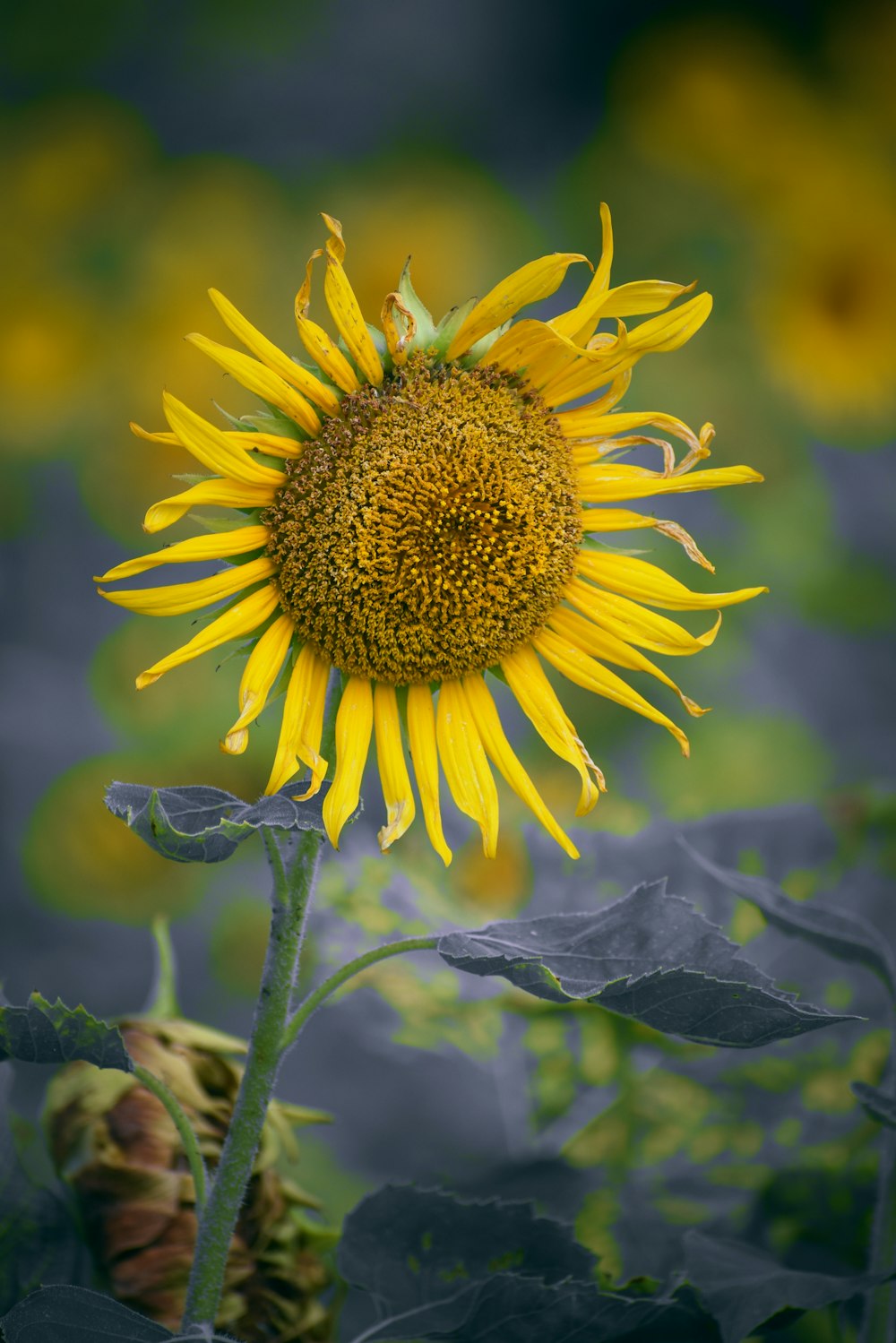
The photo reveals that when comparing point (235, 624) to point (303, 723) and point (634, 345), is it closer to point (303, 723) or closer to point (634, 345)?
point (303, 723)

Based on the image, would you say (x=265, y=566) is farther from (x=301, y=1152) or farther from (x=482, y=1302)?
(x=301, y=1152)

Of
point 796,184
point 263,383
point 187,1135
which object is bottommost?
point 187,1135

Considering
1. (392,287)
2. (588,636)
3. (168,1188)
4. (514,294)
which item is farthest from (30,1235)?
(392,287)

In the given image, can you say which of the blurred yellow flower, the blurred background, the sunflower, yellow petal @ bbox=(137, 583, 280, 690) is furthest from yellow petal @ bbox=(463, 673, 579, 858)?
the blurred yellow flower

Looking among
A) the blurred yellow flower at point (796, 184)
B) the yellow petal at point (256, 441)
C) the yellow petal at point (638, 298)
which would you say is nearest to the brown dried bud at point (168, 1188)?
the yellow petal at point (256, 441)

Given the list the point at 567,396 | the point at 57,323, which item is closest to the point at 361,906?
the point at 567,396

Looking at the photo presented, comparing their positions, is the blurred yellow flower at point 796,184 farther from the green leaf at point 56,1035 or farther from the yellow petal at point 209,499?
the green leaf at point 56,1035
